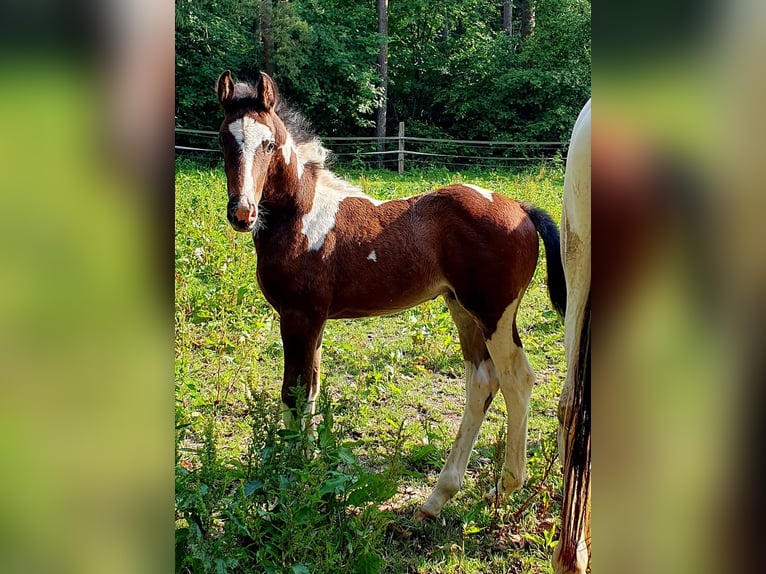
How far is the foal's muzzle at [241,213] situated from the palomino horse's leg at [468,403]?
3.08 ft

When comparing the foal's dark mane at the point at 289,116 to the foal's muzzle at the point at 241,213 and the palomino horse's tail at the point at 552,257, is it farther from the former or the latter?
the palomino horse's tail at the point at 552,257

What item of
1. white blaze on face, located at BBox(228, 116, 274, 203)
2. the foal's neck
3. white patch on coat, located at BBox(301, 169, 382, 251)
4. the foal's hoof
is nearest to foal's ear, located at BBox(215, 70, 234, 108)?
white blaze on face, located at BBox(228, 116, 274, 203)

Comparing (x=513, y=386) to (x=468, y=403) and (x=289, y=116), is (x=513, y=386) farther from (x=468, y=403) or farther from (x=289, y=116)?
(x=289, y=116)

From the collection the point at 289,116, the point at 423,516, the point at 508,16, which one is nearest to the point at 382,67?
the point at 508,16

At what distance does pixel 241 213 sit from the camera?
2.31m

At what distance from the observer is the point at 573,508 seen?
4.28 feet

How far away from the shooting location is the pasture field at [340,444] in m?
1.85

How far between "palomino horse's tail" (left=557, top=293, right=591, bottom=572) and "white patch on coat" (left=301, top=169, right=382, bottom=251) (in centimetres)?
138

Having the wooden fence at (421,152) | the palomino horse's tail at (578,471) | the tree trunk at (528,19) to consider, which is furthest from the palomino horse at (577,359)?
the tree trunk at (528,19)

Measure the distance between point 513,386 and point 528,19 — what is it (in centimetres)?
1925

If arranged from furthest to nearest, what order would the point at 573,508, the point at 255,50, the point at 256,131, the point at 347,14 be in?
the point at 347,14, the point at 255,50, the point at 256,131, the point at 573,508
